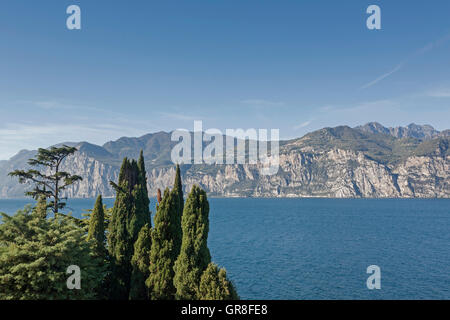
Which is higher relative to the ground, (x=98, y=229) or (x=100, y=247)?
(x=98, y=229)

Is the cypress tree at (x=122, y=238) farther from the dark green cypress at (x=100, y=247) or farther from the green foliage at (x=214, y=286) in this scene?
the green foliage at (x=214, y=286)

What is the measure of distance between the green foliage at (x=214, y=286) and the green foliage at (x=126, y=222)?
9.47 m

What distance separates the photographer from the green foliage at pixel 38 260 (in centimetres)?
1866

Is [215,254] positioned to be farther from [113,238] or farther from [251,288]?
[113,238]

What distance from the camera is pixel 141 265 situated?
25844mm

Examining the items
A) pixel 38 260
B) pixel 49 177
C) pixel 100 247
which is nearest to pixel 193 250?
pixel 38 260

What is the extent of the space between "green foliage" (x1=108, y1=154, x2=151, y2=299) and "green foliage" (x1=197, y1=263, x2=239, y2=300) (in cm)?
947

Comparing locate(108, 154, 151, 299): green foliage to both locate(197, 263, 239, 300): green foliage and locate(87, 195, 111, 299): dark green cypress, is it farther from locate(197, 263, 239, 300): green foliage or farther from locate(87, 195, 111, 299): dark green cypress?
locate(197, 263, 239, 300): green foliage

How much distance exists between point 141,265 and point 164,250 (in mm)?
2862

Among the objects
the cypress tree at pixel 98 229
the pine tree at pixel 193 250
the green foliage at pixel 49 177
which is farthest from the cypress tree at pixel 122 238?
the green foliage at pixel 49 177

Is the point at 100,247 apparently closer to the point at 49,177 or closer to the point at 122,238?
the point at 122,238

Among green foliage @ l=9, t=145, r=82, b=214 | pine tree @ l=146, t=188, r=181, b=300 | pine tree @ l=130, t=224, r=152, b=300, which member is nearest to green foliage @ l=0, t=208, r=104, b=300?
pine tree @ l=130, t=224, r=152, b=300

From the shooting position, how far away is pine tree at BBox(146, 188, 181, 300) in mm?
24172
